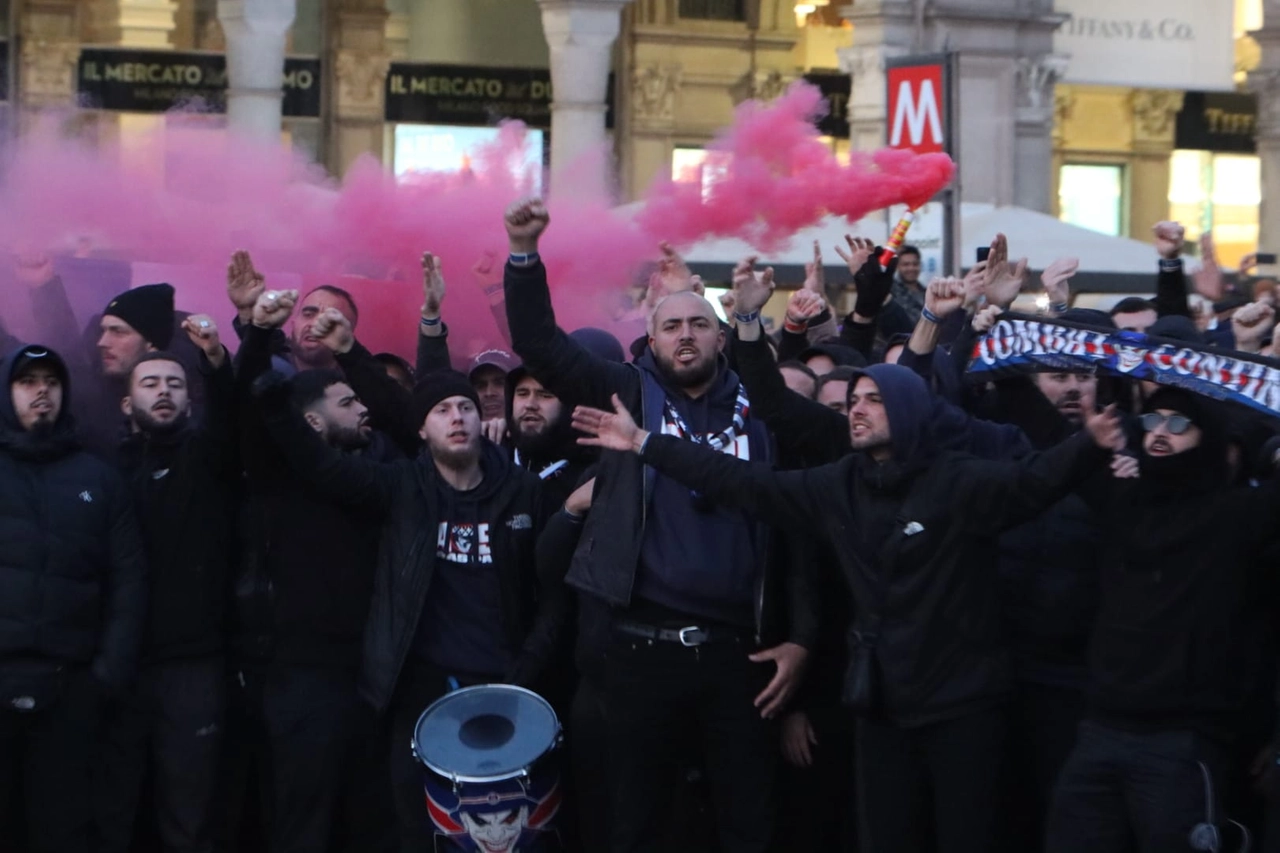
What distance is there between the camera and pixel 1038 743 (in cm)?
658

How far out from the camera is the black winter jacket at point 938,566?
6238 mm

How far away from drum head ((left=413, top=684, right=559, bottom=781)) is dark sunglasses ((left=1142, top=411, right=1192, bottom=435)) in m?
2.20

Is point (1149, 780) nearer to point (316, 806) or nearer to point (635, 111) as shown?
point (316, 806)

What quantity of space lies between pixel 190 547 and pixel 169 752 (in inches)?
29.2

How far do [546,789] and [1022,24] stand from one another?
12936 mm

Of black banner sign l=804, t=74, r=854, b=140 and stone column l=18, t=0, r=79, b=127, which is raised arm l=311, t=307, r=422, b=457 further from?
black banner sign l=804, t=74, r=854, b=140

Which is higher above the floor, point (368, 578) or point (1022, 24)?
point (1022, 24)

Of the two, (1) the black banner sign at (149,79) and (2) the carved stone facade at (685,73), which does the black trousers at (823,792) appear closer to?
(1) the black banner sign at (149,79)

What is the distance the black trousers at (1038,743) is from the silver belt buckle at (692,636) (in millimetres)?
1016

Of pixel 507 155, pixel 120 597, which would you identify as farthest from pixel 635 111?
pixel 120 597

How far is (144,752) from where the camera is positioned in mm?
7598

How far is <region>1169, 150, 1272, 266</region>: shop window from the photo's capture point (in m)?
24.6

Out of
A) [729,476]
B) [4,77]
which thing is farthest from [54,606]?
[4,77]

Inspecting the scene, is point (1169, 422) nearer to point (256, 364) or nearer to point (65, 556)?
point (256, 364)
